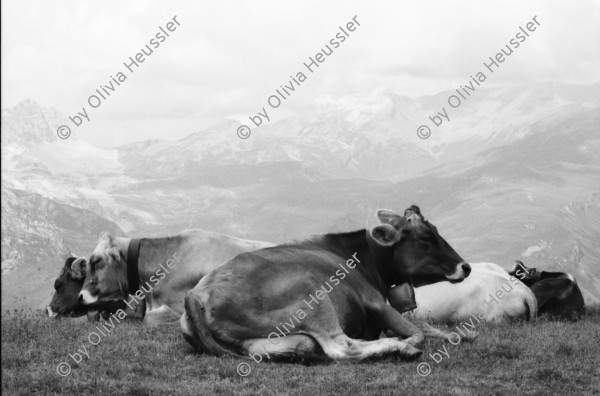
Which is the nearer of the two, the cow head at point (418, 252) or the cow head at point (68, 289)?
the cow head at point (418, 252)

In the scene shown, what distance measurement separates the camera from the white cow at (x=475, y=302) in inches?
734

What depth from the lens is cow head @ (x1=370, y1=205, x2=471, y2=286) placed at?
14.7m

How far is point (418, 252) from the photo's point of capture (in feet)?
48.4

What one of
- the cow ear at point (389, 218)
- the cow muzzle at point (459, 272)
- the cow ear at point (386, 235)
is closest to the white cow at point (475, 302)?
the cow muzzle at point (459, 272)

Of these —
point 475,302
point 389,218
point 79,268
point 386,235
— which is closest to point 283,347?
point 386,235

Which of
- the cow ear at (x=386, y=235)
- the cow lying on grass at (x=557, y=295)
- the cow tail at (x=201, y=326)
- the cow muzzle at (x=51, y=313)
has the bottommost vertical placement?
the cow muzzle at (x=51, y=313)

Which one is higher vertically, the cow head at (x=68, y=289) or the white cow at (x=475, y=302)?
the white cow at (x=475, y=302)

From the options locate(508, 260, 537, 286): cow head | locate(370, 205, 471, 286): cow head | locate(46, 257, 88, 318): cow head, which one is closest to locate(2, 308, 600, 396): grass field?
locate(370, 205, 471, 286): cow head

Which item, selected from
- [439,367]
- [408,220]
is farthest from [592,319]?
[439,367]

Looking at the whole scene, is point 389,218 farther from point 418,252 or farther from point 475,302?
point 475,302

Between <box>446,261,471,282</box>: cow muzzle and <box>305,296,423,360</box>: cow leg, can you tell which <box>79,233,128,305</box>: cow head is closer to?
<box>305,296,423,360</box>: cow leg

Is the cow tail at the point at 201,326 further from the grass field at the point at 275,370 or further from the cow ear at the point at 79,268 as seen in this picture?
the cow ear at the point at 79,268

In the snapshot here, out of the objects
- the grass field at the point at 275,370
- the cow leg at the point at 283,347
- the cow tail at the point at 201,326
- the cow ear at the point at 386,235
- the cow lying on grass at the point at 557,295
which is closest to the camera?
the grass field at the point at 275,370

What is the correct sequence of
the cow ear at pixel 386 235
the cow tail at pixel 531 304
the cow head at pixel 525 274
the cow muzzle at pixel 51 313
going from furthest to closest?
the cow head at pixel 525 274 < the cow tail at pixel 531 304 < the cow muzzle at pixel 51 313 < the cow ear at pixel 386 235
